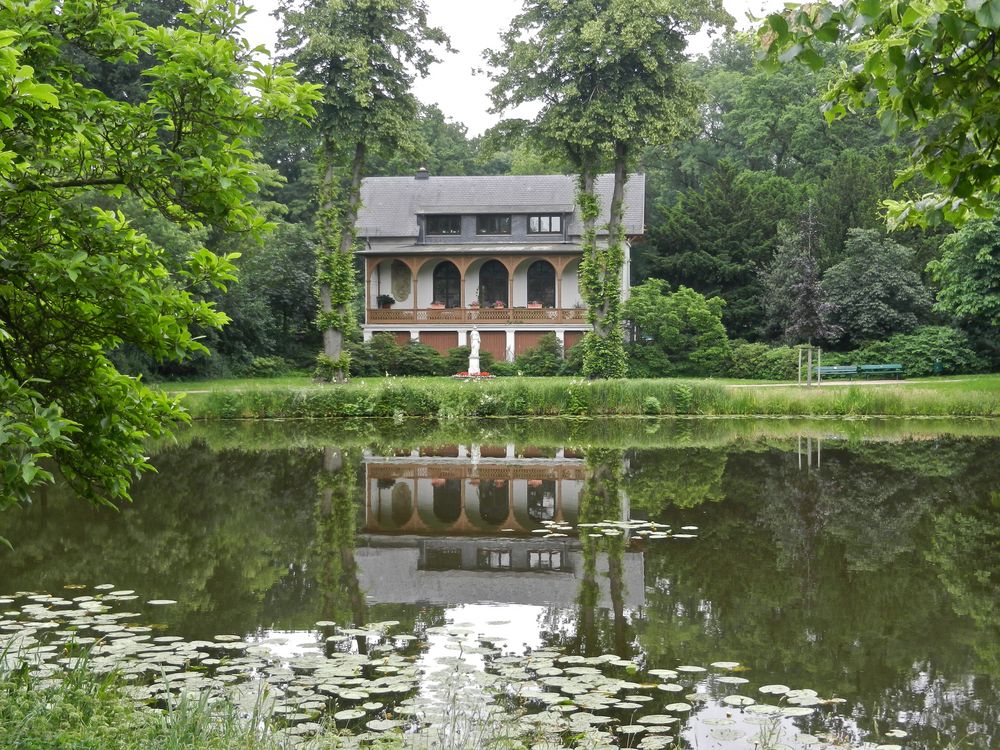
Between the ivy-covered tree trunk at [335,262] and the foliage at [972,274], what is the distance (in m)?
17.9

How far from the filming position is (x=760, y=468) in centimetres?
1481

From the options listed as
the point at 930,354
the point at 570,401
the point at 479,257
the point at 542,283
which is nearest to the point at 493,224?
the point at 479,257

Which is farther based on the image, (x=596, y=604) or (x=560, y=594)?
(x=560, y=594)

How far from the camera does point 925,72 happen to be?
3977mm

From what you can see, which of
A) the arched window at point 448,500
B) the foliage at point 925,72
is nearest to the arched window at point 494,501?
the arched window at point 448,500

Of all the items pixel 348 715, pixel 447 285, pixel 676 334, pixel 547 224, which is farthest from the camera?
pixel 447 285

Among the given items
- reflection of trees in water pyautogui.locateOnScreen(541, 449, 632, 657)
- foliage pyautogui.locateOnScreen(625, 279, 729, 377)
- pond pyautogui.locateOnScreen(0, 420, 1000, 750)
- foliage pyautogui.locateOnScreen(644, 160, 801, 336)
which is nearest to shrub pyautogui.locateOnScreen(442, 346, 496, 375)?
foliage pyautogui.locateOnScreen(625, 279, 729, 377)

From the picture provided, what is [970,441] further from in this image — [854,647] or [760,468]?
[854,647]

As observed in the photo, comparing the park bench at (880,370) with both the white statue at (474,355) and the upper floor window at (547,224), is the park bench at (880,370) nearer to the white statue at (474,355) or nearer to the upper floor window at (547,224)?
the white statue at (474,355)

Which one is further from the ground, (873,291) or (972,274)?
(972,274)

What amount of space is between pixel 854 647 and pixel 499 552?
12.5ft

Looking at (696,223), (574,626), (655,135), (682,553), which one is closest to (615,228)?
(655,135)

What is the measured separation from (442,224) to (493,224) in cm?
218

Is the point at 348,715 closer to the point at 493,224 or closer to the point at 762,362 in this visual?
the point at 762,362
